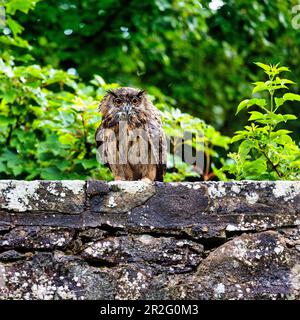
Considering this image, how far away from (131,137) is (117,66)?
523 cm

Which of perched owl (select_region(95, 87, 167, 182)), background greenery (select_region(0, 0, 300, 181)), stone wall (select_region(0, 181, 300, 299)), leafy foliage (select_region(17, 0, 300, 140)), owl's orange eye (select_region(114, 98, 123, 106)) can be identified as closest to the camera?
stone wall (select_region(0, 181, 300, 299))

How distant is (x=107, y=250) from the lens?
3.45 metres

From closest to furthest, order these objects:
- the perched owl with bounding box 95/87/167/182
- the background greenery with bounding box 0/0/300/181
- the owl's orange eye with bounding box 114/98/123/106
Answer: the perched owl with bounding box 95/87/167/182
the owl's orange eye with bounding box 114/98/123/106
the background greenery with bounding box 0/0/300/181

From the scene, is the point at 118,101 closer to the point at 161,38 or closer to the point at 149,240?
the point at 149,240

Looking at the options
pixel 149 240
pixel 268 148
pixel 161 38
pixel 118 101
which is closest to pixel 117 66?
pixel 161 38

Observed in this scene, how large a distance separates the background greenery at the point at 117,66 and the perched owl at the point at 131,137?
1.77 ft

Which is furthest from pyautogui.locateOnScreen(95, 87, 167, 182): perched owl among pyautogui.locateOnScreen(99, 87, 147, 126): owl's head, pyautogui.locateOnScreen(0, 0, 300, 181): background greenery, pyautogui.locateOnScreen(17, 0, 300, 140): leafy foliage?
pyautogui.locateOnScreen(17, 0, 300, 140): leafy foliage

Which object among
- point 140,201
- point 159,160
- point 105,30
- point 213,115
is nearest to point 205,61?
point 213,115

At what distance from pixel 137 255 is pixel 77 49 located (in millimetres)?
6152

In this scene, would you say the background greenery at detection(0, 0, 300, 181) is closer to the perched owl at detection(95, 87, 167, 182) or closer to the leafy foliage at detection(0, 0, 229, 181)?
the leafy foliage at detection(0, 0, 229, 181)

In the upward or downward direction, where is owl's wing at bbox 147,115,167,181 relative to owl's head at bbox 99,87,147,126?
downward

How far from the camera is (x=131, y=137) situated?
16.9 feet

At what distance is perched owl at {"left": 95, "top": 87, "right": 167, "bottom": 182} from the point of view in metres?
5.15

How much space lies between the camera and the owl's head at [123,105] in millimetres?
5180
